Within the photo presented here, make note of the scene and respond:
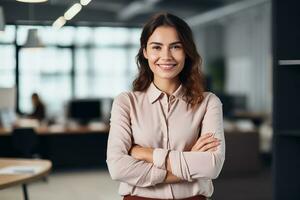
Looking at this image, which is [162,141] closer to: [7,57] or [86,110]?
[7,57]

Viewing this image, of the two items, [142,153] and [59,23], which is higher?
[59,23]

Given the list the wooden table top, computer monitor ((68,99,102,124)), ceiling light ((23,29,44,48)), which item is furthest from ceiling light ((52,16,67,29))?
computer monitor ((68,99,102,124))

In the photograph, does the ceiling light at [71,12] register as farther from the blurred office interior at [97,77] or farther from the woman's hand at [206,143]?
the woman's hand at [206,143]

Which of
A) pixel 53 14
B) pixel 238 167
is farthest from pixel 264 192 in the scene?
pixel 53 14

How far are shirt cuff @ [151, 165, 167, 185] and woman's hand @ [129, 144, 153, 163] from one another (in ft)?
0.19

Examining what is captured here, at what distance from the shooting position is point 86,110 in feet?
23.3

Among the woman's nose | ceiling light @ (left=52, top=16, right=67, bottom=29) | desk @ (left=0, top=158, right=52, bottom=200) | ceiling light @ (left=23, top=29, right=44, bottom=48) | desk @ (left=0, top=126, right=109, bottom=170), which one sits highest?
ceiling light @ (left=52, top=16, right=67, bottom=29)

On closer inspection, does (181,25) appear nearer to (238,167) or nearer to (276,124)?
(276,124)

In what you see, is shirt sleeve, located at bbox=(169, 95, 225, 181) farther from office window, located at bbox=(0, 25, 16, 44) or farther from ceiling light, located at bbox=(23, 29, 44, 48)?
office window, located at bbox=(0, 25, 16, 44)

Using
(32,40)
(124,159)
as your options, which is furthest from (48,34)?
(124,159)

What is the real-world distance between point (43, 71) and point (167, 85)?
7.16ft

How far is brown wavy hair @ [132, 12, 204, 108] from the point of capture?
6.50 ft

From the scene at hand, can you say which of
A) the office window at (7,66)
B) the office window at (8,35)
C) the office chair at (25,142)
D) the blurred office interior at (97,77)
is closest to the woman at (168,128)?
the blurred office interior at (97,77)

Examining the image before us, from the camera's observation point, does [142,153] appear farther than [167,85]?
No
